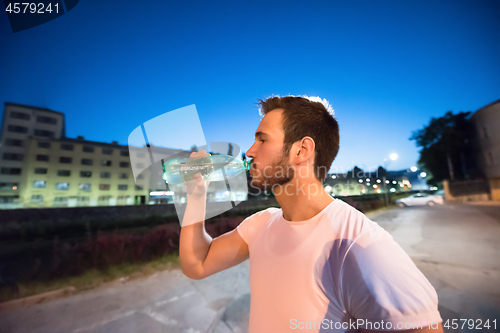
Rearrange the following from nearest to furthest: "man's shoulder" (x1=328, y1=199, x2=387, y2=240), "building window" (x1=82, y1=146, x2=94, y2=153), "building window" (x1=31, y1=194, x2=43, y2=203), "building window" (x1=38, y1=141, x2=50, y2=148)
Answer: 1. "man's shoulder" (x1=328, y1=199, x2=387, y2=240)
2. "building window" (x1=31, y1=194, x2=43, y2=203)
3. "building window" (x1=38, y1=141, x2=50, y2=148)
4. "building window" (x1=82, y1=146, x2=94, y2=153)

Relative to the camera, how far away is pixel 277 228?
1023 millimetres

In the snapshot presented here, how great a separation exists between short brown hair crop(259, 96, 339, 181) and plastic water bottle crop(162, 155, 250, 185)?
14.7 inches

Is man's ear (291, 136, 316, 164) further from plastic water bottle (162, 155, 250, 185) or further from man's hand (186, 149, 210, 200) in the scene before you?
man's hand (186, 149, 210, 200)

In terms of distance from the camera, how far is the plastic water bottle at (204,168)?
1.25 meters

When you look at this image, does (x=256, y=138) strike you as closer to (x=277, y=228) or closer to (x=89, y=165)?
(x=277, y=228)

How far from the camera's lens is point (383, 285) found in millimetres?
590

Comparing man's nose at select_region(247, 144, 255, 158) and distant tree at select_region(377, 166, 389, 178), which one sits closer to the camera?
man's nose at select_region(247, 144, 255, 158)

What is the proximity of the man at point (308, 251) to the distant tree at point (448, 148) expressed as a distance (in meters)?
23.3

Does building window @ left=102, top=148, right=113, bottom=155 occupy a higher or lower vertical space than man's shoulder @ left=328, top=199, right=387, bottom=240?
higher

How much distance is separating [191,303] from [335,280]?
3312mm

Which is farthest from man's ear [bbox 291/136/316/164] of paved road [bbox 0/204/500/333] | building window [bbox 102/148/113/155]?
building window [bbox 102/148/113/155]

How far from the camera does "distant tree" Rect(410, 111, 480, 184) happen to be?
1650 centimetres

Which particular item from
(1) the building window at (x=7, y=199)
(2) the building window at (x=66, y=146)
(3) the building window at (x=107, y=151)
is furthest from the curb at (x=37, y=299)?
(2) the building window at (x=66, y=146)

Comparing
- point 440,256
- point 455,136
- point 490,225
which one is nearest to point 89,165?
point 440,256
